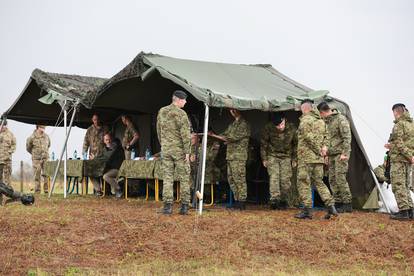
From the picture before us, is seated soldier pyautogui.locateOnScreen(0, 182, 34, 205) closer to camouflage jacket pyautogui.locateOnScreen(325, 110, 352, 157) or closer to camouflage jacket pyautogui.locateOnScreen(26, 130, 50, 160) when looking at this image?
camouflage jacket pyautogui.locateOnScreen(325, 110, 352, 157)

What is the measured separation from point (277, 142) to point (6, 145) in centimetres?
770

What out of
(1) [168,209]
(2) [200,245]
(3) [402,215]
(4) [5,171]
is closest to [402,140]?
(3) [402,215]

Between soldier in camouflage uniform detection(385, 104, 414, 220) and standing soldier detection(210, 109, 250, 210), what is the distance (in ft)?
8.04

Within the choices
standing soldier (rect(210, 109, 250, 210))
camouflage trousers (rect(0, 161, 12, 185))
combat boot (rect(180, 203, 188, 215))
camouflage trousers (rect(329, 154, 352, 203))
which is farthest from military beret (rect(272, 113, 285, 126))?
camouflage trousers (rect(0, 161, 12, 185))

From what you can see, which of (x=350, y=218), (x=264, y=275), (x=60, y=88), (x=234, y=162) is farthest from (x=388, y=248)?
(x=60, y=88)

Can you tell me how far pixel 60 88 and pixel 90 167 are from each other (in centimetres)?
192

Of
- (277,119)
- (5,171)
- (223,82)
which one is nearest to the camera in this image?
(277,119)

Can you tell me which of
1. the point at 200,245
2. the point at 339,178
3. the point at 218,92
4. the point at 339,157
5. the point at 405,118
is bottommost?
the point at 200,245

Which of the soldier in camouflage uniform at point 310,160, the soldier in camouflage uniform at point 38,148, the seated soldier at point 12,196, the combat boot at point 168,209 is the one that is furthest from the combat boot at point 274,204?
the soldier in camouflage uniform at point 38,148

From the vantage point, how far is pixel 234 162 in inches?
440

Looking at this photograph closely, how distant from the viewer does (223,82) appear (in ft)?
39.5

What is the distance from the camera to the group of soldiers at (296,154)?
9.80m

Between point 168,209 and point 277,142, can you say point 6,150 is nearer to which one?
point 168,209

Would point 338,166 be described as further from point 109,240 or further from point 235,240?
point 109,240
